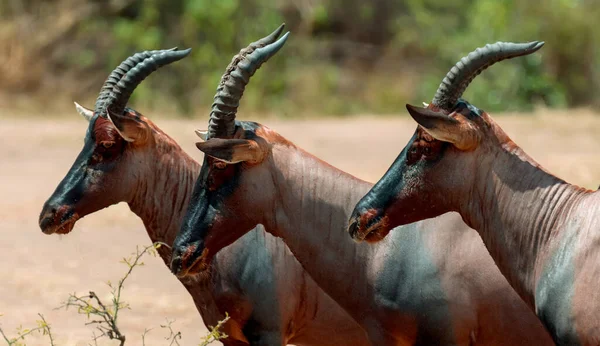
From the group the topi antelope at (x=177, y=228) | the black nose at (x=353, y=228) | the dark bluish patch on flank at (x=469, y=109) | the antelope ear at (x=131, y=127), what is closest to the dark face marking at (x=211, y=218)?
the topi antelope at (x=177, y=228)

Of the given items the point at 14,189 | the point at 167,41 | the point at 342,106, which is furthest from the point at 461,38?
the point at 14,189

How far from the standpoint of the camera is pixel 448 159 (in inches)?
241

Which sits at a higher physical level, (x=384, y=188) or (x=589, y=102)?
(x=589, y=102)

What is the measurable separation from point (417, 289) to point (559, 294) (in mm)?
1183

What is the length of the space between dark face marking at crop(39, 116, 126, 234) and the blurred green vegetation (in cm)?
1542

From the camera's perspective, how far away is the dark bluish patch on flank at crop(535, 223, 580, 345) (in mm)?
5719

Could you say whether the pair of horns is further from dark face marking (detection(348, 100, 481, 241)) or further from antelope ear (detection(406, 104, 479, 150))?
antelope ear (detection(406, 104, 479, 150))

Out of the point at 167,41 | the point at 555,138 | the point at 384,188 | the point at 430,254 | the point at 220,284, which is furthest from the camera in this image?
the point at 167,41

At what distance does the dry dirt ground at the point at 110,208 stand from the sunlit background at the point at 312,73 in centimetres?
6

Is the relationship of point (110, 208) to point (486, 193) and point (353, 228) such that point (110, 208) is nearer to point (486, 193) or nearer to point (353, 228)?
point (353, 228)

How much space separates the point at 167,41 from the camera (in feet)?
88.5

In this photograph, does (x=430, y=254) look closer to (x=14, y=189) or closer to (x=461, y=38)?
(x=14, y=189)

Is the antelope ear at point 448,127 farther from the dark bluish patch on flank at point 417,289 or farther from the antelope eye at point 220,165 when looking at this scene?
the antelope eye at point 220,165

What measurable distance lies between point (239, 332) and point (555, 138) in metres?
11.1
